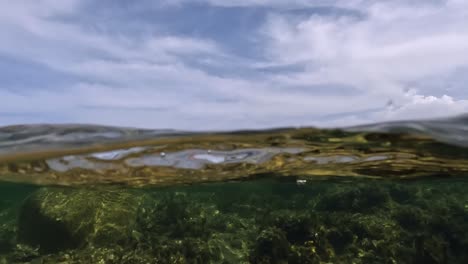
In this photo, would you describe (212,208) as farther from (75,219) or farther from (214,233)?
(75,219)

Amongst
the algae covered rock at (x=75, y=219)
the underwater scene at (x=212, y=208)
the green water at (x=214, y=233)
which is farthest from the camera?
the algae covered rock at (x=75, y=219)

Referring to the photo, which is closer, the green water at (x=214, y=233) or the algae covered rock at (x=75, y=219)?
the green water at (x=214, y=233)

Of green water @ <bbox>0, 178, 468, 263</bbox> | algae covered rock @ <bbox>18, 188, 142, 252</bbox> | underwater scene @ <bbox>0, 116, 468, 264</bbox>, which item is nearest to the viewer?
underwater scene @ <bbox>0, 116, 468, 264</bbox>

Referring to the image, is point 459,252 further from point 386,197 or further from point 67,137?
point 67,137

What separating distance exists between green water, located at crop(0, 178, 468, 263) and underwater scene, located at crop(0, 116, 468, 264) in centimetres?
4

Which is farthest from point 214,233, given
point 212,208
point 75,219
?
point 75,219

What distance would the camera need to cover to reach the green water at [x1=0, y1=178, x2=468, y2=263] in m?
12.2

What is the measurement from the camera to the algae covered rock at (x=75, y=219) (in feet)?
42.8

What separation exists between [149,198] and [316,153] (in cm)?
707

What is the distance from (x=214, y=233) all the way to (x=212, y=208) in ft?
7.86

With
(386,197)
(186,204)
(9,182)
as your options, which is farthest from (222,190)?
(9,182)

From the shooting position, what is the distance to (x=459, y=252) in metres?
13.7

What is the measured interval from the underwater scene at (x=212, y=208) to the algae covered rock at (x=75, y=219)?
41mm

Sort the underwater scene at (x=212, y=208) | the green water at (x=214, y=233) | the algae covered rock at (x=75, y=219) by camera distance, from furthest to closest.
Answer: the algae covered rock at (x=75, y=219) → the green water at (x=214, y=233) → the underwater scene at (x=212, y=208)
